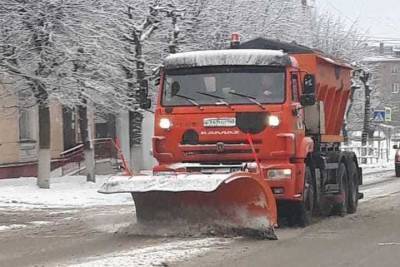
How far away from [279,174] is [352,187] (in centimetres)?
454

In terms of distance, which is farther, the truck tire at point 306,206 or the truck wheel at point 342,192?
the truck wheel at point 342,192

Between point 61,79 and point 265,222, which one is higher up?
point 61,79

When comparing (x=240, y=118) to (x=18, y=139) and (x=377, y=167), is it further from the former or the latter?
(x=377, y=167)

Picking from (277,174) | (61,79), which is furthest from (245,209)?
(61,79)

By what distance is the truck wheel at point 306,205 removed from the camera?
13.7 m

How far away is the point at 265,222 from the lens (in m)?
11.9

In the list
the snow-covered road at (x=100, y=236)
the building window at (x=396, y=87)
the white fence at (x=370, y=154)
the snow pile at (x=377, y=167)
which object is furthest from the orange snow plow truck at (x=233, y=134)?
the building window at (x=396, y=87)

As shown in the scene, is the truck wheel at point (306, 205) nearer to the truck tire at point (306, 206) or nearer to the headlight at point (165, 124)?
the truck tire at point (306, 206)

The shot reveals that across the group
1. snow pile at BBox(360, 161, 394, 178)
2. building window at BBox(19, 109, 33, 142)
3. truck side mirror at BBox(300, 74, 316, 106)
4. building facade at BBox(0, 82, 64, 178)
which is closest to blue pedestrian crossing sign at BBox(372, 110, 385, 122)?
snow pile at BBox(360, 161, 394, 178)

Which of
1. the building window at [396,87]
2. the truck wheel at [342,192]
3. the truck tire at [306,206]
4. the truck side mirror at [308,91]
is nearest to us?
the truck side mirror at [308,91]

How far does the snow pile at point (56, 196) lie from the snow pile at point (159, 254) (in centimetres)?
838

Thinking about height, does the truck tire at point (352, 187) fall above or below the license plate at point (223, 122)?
below

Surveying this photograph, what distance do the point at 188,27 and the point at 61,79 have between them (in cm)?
611

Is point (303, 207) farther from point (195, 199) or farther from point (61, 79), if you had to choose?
point (61, 79)
